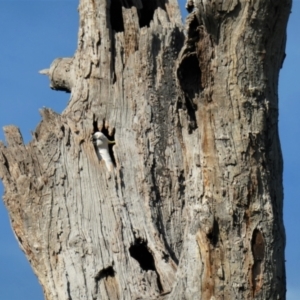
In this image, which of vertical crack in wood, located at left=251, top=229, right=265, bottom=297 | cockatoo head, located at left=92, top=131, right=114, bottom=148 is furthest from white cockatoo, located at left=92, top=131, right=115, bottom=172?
vertical crack in wood, located at left=251, top=229, right=265, bottom=297

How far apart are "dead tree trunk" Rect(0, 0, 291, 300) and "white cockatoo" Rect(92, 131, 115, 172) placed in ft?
0.21

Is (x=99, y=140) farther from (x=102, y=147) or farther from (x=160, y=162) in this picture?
(x=160, y=162)

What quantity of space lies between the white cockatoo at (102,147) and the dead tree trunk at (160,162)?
0.06 meters

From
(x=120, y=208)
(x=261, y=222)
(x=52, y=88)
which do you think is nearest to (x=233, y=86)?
(x=261, y=222)

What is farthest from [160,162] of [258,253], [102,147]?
[258,253]

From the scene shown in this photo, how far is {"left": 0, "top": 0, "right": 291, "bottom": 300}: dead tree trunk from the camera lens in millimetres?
5363

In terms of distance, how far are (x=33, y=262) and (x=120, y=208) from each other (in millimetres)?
773

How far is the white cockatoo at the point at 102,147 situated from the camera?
25.0 ft

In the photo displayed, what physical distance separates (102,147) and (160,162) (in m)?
0.47

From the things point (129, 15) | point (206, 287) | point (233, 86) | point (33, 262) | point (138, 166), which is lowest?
point (206, 287)

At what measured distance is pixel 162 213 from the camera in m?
7.64

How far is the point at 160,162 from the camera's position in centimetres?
776

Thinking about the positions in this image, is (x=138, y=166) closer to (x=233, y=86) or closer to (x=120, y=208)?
(x=120, y=208)

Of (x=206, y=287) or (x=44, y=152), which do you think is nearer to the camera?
(x=206, y=287)
